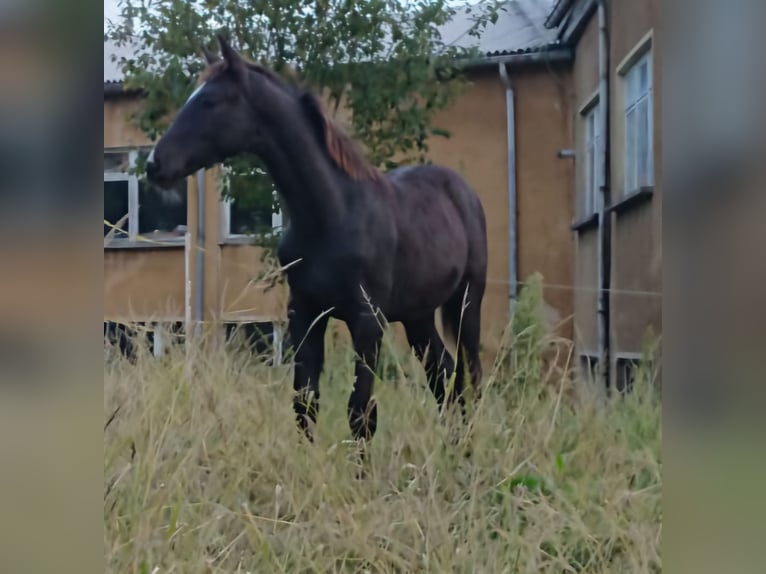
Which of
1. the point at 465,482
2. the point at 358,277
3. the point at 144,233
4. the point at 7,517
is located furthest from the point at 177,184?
the point at 465,482

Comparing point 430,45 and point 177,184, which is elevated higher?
point 430,45

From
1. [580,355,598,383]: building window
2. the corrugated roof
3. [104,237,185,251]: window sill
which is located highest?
the corrugated roof

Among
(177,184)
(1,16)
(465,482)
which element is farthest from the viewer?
(177,184)

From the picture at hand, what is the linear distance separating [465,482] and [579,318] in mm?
338

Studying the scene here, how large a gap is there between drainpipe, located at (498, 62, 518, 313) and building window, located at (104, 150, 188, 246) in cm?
59

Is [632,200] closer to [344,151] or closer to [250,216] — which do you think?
[344,151]

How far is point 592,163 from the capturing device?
130cm

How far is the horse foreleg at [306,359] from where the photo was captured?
1411 millimetres

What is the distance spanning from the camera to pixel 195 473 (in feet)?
4.47

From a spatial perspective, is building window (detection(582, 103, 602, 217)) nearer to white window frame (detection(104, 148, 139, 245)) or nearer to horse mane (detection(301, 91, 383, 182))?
horse mane (detection(301, 91, 383, 182))

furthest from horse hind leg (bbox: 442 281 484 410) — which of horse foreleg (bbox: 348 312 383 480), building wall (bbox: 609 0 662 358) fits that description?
building wall (bbox: 609 0 662 358)

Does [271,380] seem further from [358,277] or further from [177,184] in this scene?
[177,184]

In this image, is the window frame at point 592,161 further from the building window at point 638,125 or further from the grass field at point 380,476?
the grass field at point 380,476

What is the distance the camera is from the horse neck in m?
1.43
